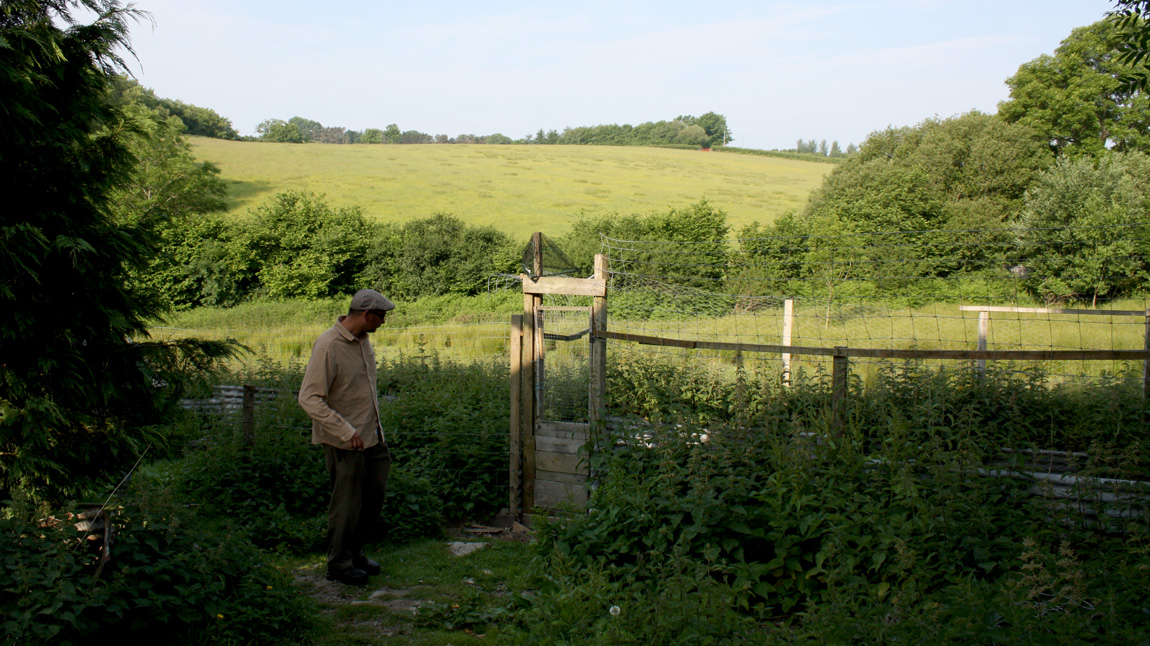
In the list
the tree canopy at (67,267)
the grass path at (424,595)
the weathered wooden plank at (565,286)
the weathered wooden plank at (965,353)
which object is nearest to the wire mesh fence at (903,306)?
the weathered wooden plank at (565,286)

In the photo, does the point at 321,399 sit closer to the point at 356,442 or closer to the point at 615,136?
the point at 356,442

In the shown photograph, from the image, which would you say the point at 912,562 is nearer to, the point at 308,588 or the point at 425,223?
the point at 308,588

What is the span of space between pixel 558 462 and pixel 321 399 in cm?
212

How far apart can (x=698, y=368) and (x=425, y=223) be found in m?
27.6

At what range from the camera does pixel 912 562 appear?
3.24 m

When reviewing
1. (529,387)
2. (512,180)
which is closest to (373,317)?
(529,387)

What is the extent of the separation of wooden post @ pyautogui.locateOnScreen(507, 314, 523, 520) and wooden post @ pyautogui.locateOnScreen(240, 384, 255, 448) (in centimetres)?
235

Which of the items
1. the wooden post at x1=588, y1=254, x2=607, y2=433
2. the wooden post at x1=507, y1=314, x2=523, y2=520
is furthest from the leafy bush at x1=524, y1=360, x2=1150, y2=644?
the wooden post at x1=507, y1=314, x2=523, y2=520

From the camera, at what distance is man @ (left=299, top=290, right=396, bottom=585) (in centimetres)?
478

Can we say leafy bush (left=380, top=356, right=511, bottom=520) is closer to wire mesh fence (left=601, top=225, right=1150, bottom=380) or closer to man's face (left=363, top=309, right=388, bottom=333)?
man's face (left=363, top=309, right=388, bottom=333)

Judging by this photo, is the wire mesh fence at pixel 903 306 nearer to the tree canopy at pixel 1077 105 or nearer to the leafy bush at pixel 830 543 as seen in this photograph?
the leafy bush at pixel 830 543

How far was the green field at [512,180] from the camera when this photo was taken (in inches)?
1697

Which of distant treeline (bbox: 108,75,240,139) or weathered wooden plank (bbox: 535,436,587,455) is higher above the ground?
distant treeline (bbox: 108,75,240,139)

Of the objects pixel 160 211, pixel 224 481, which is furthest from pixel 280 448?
pixel 160 211
